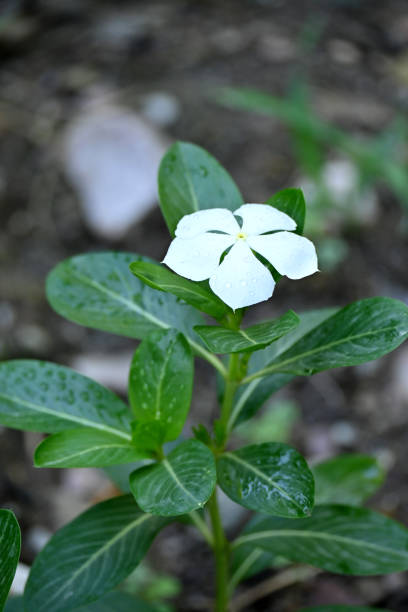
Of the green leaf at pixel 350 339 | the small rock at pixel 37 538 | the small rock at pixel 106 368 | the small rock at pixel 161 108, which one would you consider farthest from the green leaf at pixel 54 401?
the small rock at pixel 161 108

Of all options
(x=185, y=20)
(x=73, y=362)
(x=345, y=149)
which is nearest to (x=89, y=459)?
(x=73, y=362)

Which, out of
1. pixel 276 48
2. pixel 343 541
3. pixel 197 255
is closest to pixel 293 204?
pixel 197 255

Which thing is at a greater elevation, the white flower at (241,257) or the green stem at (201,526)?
the white flower at (241,257)

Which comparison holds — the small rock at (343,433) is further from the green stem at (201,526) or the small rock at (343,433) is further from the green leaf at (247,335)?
the green leaf at (247,335)

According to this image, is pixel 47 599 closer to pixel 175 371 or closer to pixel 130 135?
pixel 175 371

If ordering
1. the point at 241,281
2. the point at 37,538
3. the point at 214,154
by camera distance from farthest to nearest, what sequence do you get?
the point at 214,154
the point at 37,538
the point at 241,281

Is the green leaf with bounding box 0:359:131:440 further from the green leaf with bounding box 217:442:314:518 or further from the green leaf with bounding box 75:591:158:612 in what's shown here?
the green leaf with bounding box 75:591:158:612

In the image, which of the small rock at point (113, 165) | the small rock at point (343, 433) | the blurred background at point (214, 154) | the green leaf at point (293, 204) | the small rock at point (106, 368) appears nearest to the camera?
the green leaf at point (293, 204)

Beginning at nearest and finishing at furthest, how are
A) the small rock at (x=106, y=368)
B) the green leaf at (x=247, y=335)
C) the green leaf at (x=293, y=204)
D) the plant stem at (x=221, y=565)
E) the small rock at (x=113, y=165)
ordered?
the green leaf at (x=247, y=335)
the green leaf at (x=293, y=204)
the plant stem at (x=221, y=565)
the small rock at (x=106, y=368)
the small rock at (x=113, y=165)

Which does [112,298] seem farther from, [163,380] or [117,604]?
[117,604]
